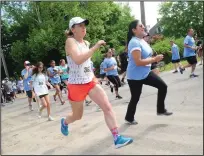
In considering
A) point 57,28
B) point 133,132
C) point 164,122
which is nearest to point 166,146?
point 133,132

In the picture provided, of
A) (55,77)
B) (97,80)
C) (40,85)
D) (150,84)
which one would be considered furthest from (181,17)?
(97,80)

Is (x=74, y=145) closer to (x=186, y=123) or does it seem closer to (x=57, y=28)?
(x=186, y=123)

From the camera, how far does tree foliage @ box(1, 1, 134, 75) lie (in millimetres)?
10690

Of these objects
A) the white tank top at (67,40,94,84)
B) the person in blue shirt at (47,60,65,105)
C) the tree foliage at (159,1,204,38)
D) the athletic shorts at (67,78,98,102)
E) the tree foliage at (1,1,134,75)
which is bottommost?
the person in blue shirt at (47,60,65,105)

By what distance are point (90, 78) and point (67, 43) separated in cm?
52

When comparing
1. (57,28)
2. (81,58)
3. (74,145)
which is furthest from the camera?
(57,28)

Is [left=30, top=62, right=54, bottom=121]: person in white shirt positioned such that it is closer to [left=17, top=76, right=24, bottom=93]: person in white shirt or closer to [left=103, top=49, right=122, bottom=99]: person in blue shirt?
[left=103, top=49, right=122, bottom=99]: person in blue shirt

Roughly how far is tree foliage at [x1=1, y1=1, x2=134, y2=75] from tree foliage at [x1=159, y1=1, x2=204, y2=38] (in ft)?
49.1

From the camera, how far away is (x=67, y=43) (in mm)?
3707

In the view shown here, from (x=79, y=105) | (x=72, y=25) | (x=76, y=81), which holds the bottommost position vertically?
(x=79, y=105)

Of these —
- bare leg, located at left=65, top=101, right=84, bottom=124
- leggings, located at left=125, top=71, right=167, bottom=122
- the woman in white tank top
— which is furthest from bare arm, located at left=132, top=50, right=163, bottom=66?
bare leg, located at left=65, top=101, right=84, bottom=124

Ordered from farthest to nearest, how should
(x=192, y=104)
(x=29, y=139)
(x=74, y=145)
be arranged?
(x=192, y=104), (x=29, y=139), (x=74, y=145)

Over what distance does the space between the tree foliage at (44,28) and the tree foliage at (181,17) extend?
1496 cm

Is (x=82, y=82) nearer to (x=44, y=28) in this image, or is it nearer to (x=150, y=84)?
(x=150, y=84)
